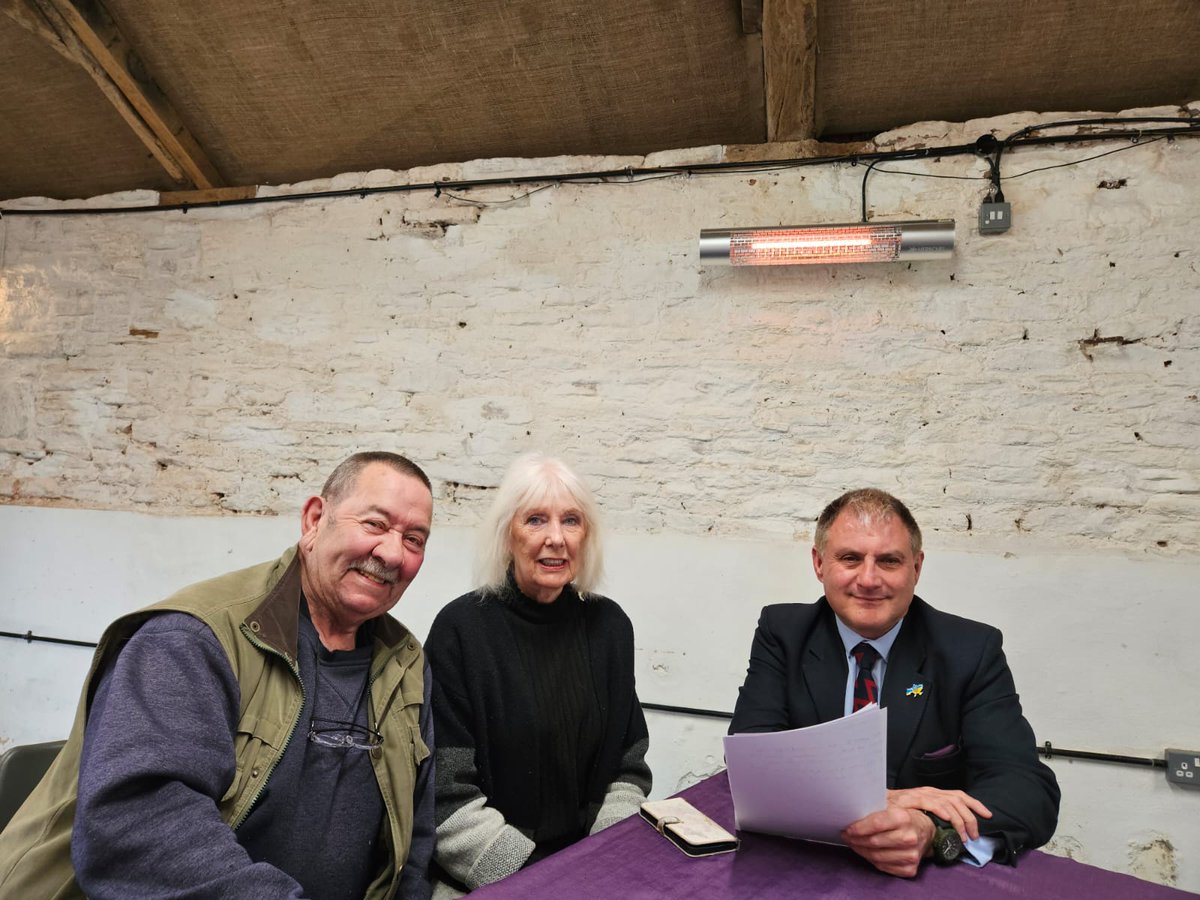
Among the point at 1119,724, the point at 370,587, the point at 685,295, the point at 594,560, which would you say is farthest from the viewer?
the point at 685,295

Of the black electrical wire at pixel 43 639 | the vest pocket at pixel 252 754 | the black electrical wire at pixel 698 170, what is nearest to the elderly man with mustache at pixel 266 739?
the vest pocket at pixel 252 754

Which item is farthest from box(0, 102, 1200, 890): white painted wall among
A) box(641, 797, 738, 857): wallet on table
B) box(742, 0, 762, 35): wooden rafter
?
box(641, 797, 738, 857): wallet on table

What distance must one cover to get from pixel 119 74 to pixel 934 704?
3729mm

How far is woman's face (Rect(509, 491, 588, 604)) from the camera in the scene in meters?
2.06

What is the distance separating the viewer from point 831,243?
118 inches

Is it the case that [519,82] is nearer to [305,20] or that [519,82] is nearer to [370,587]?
[305,20]

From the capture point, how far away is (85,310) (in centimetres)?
395

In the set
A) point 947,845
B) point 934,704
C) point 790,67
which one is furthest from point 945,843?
point 790,67

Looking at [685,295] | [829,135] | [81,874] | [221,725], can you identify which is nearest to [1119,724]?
[685,295]

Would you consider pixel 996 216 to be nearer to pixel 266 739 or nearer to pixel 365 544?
pixel 365 544

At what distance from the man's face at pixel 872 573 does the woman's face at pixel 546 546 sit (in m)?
0.65

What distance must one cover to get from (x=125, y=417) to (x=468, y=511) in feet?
5.78

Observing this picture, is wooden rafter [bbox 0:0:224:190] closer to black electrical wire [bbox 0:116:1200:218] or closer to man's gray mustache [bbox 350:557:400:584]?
black electrical wire [bbox 0:116:1200:218]

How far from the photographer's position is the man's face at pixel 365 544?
160cm
